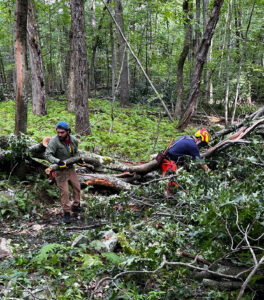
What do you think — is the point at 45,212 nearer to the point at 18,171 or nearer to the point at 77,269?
the point at 18,171

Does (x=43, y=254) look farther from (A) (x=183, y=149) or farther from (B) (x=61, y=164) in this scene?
(A) (x=183, y=149)

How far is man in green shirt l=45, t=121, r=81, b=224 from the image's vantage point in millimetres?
5574

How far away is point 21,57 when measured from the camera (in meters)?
6.57

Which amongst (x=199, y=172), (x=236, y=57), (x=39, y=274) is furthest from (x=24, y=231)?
(x=236, y=57)

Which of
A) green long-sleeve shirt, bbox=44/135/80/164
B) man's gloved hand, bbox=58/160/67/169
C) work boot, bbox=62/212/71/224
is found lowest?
work boot, bbox=62/212/71/224

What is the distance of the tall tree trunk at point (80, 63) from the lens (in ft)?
32.3

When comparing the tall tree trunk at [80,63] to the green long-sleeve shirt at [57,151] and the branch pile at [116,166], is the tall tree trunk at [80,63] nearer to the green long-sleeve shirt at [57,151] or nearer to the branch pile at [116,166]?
the branch pile at [116,166]

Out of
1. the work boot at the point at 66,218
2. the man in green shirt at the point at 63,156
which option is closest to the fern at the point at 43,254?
the work boot at the point at 66,218

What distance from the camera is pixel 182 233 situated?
3.83 metres

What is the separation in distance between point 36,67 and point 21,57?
7716 millimetres

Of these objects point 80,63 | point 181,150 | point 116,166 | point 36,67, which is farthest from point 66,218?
point 36,67

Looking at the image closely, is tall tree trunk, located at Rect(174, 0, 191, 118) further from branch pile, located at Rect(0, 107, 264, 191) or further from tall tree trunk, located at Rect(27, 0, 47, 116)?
branch pile, located at Rect(0, 107, 264, 191)

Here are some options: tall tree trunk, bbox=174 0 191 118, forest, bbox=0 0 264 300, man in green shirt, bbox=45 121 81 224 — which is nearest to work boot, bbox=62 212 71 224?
man in green shirt, bbox=45 121 81 224

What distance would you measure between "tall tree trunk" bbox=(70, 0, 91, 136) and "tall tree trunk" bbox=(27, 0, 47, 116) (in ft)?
12.4
